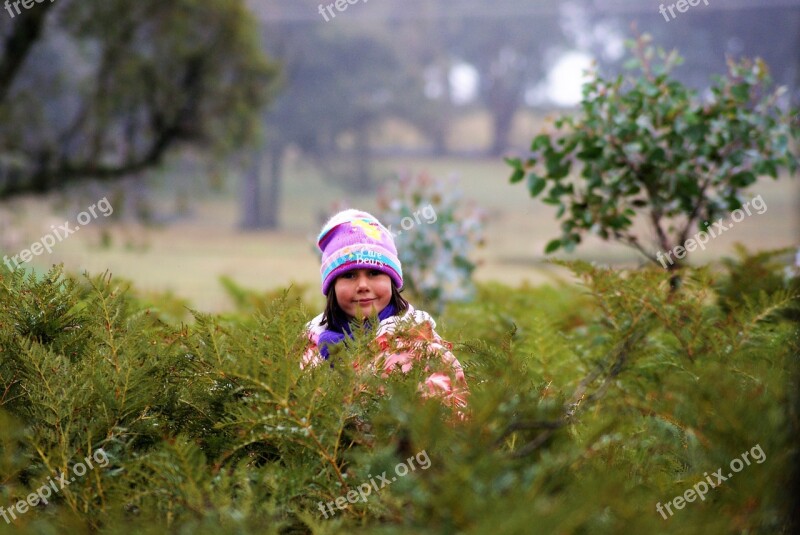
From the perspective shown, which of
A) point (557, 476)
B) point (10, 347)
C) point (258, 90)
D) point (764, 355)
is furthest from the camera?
point (258, 90)

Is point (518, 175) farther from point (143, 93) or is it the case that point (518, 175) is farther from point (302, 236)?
point (302, 236)

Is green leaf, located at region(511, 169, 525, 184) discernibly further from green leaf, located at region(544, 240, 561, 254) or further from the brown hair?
the brown hair

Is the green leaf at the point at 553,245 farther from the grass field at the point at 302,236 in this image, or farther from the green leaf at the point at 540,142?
the grass field at the point at 302,236

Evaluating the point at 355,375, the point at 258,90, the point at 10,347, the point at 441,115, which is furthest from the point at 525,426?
the point at 441,115

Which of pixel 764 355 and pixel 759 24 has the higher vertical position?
pixel 759 24

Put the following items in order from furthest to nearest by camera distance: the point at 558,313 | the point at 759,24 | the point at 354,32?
the point at 354,32 → the point at 759,24 → the point at 558,313

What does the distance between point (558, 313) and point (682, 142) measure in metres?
1.33

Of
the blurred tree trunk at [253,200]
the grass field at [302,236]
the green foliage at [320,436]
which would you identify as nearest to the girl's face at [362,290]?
the green foliage at [320,436]

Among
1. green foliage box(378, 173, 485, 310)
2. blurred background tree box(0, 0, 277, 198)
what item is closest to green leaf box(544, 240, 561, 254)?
green foliage box(378, 173, 485, 310)

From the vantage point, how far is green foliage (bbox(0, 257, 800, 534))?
3.66 feet

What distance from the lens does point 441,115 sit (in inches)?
1108

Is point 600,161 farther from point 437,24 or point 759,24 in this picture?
point 437,24

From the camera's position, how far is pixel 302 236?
27.0 meters

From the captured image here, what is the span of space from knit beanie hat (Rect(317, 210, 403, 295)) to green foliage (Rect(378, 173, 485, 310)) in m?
3.79
